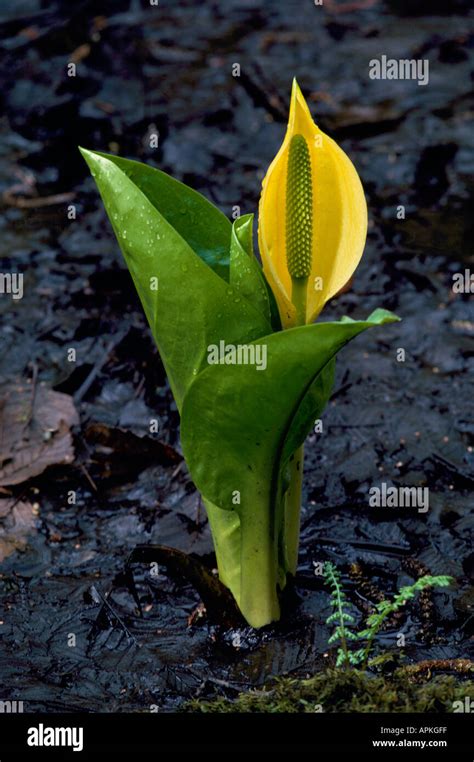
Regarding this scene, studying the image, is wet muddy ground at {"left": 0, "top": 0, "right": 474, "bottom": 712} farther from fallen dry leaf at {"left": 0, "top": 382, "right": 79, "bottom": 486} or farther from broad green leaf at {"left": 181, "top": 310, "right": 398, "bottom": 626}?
broad green leaf at {"left": 181, "top": 310, "right": 398, "bottom": 626}

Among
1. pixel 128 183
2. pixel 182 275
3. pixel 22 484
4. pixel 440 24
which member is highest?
pixel 440 24

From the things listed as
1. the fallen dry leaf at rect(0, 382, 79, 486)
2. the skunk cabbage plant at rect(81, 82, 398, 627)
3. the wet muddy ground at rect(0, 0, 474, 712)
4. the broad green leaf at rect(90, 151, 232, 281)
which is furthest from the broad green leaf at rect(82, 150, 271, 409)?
the fallen dry leaf at rect(0, 382, 79, 486)

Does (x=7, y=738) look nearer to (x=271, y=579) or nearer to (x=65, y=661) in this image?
(x=65, y=661)

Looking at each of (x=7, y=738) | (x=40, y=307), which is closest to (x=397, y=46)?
(x=40, y=307)

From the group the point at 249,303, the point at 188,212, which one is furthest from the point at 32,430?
the point at 249,303

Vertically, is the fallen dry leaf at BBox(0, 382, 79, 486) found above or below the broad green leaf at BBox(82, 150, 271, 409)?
below

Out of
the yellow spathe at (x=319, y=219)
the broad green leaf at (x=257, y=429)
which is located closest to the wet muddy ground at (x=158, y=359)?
the broad green leaf at (x=257, y=429)

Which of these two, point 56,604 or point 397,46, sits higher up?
point 397,46
